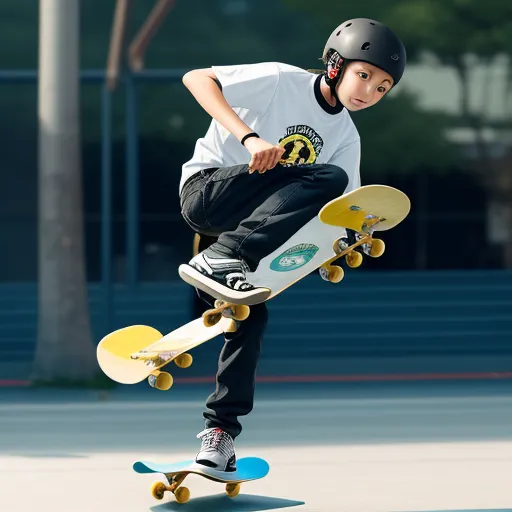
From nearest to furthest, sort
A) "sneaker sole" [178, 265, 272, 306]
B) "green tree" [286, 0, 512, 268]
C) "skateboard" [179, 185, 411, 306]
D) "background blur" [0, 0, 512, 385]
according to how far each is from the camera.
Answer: "sneaker sole" [178, 265, 272, 306]
"skateboard" [179, 185, 411, 306]
"background blur" [0, 0, 512, 385]
"green tree" [286, 0, 512, 268]

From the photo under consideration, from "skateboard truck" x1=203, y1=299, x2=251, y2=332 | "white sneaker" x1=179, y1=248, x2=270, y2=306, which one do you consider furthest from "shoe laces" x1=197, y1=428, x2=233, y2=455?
"white sneaker" x1=179, y1=248, x2=270, y2=306

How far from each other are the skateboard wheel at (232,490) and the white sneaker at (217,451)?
74 millimetres

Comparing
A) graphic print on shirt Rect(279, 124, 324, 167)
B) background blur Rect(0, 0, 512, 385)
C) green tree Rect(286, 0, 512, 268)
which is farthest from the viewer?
green tree Rect(286, 0, 512, 268)

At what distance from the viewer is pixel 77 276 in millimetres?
9008

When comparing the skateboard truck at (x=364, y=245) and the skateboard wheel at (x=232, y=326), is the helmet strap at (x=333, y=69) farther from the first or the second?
the skateboard wheel at (x=232, y=326)

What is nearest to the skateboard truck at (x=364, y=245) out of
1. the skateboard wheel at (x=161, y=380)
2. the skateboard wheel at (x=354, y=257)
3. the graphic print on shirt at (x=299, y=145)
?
the skateboard wheel at (x=354, y=257)

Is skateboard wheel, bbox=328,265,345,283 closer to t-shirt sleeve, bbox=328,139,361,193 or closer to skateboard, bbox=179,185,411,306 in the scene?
skateboard, bbox=179,185,411,306

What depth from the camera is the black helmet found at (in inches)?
152

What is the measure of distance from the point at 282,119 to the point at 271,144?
25 cm

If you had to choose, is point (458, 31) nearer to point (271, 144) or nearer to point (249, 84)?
point (249, 84)

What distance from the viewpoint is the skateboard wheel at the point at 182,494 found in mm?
4211

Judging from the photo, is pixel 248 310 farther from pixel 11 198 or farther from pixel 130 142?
pixel 11 198

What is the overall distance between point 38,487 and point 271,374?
483 centimetres

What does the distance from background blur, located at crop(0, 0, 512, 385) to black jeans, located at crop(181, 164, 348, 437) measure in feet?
18.4
